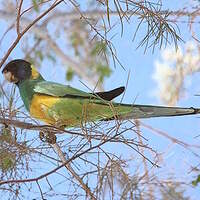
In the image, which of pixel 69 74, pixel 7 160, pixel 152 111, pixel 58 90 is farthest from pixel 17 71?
pixel 69 74

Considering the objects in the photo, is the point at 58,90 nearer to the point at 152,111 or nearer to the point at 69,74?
the point at 152,111

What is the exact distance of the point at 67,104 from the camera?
1000 mm

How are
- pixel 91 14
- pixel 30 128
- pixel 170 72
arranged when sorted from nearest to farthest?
pixel 30 128, pixel 91 14, pixel 170 72

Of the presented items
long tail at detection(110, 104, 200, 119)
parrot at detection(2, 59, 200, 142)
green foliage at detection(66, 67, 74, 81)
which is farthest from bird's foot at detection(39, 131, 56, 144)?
green foliage at detection(66, 67, 74, 81)

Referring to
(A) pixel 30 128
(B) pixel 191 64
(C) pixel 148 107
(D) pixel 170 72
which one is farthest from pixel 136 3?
(D) pixel 170 72

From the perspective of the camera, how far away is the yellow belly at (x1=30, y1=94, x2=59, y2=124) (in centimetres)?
99

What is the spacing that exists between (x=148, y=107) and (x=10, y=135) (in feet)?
0.87

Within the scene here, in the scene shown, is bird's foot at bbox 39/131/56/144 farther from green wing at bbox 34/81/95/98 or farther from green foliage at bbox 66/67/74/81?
green foliage at bbox 66/67/74/81

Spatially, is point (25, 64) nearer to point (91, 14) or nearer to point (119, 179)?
point (91, 14)

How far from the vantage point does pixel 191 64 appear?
1.44m

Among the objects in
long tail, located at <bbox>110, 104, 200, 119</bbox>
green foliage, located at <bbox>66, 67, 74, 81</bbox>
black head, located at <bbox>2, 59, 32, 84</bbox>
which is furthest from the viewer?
green foliage, located at <bbox>66, 67, 74, 81</bbox>

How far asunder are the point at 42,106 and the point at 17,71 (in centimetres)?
15

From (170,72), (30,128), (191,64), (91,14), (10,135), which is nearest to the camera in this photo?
(30,128)

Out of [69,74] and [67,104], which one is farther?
[69,74]
